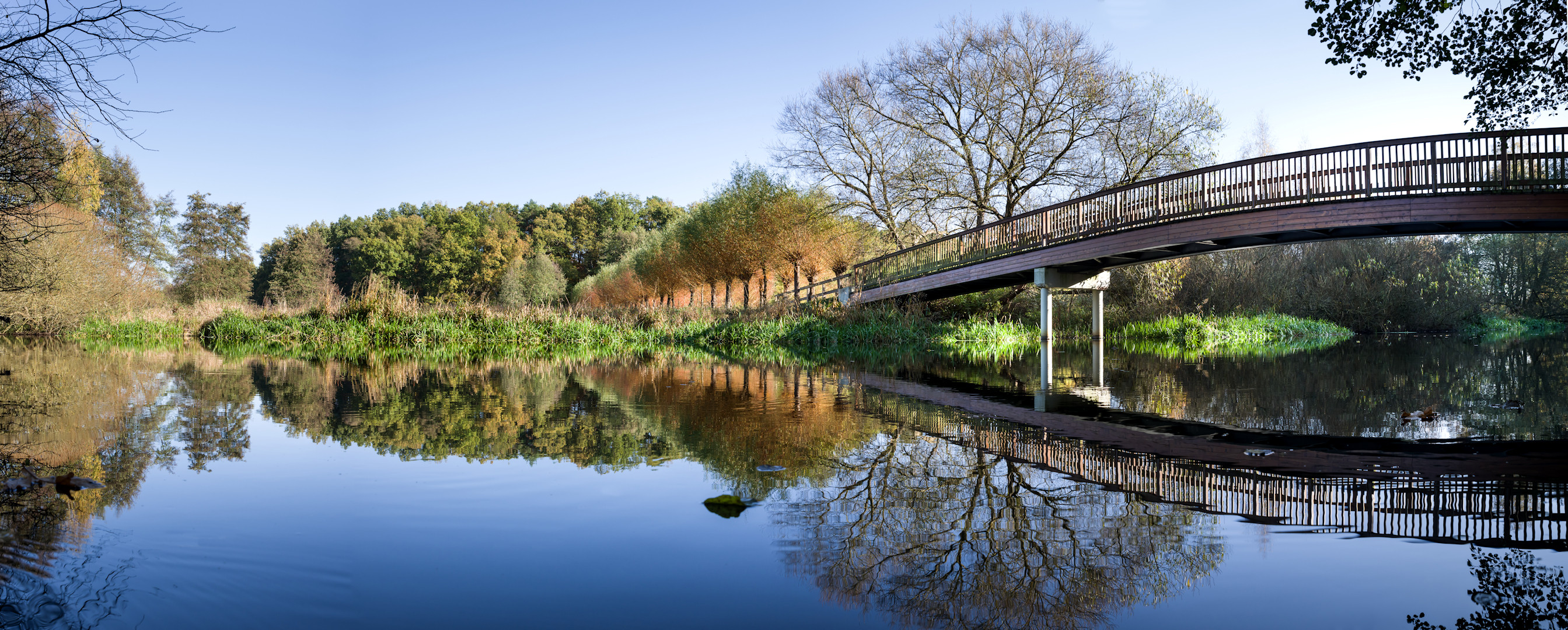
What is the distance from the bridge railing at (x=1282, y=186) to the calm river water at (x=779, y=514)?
7.27 meters

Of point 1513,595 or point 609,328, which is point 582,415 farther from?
point 609,328

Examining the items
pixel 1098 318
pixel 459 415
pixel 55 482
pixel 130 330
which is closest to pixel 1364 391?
pixel 459 415

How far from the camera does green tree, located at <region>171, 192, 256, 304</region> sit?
5369cm

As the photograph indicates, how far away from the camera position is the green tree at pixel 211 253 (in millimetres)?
53688

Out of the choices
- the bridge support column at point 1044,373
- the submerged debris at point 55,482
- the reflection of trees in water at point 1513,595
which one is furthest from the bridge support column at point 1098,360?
the submerged debris at point 55,482

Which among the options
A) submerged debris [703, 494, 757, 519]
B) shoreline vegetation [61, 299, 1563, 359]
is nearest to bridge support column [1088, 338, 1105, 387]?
shoreline vegetation [61, 299, 1563, 359]

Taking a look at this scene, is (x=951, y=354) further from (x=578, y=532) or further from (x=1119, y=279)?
(x=578, y=532)

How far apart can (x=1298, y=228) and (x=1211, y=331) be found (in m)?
10.7

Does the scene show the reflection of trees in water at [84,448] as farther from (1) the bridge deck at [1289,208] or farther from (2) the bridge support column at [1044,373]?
(1) the bridge deck at [1289,208]

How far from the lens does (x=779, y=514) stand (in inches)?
126

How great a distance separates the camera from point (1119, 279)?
26.5 meters

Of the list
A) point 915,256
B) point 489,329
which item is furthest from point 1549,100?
point 489,329

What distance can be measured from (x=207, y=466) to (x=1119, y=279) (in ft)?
86.8

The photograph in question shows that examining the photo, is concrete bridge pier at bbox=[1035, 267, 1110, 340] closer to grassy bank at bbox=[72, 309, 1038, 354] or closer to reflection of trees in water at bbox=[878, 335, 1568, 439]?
grassy bank at bbox=[72, 309, 1038, 354]
